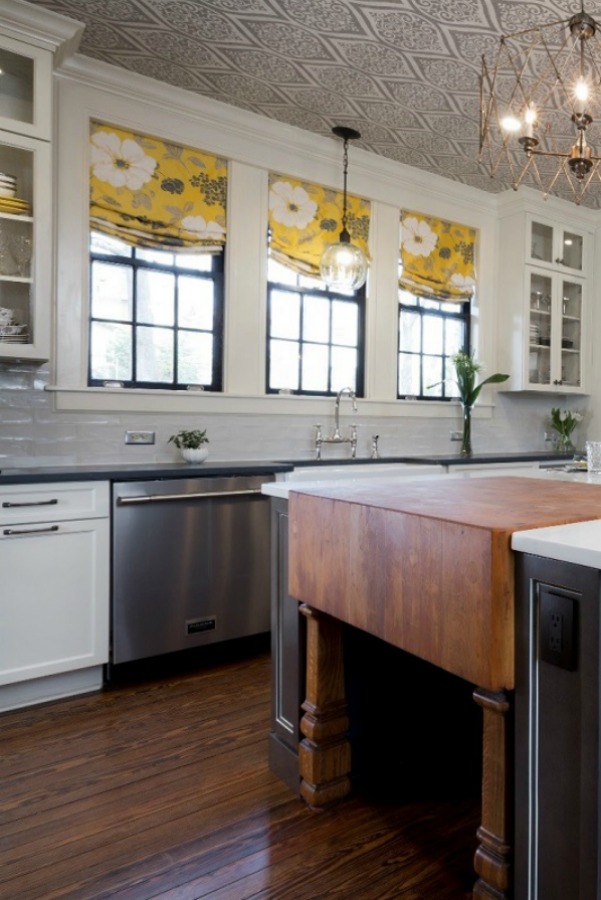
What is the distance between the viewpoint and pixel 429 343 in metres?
4.75

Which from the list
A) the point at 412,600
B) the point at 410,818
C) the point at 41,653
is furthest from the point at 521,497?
the point at 41,653

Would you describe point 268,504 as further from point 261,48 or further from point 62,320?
point 261,48

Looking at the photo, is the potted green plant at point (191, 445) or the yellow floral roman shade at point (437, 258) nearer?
the potted green plant at point (191, 445)

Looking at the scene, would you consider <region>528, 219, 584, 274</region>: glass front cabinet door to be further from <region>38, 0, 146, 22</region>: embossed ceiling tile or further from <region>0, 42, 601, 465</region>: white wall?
<region>38, 0, 146, 22</region>: embossed ceiling tile

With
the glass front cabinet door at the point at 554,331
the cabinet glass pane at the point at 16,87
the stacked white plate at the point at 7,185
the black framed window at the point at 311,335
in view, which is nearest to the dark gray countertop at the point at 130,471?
the black framed window at the point at 311,335

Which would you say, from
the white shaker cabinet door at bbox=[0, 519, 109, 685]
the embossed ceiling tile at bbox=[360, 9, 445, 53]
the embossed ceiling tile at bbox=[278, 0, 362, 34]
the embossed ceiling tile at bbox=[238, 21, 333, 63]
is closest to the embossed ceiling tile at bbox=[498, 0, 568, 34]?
the embossed ceiling tile at bbox=[360, 9, 445, 53]

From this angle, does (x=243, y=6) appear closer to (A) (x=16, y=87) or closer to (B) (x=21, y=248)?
(A) (x=16, y=87)

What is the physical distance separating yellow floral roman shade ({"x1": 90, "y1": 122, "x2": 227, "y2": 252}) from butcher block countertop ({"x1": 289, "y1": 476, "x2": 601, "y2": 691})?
7.24ft

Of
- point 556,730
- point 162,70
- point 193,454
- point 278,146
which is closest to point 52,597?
point 193,454

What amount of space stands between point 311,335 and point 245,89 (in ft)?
4.86

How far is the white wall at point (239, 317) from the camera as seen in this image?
306 cm

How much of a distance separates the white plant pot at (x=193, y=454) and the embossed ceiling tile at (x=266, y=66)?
2008mm

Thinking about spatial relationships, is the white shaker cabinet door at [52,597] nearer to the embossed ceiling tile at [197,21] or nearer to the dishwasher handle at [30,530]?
the dishwasher handle at [30,530]

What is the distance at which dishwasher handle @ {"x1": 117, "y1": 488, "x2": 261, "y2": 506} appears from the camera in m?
2.66
